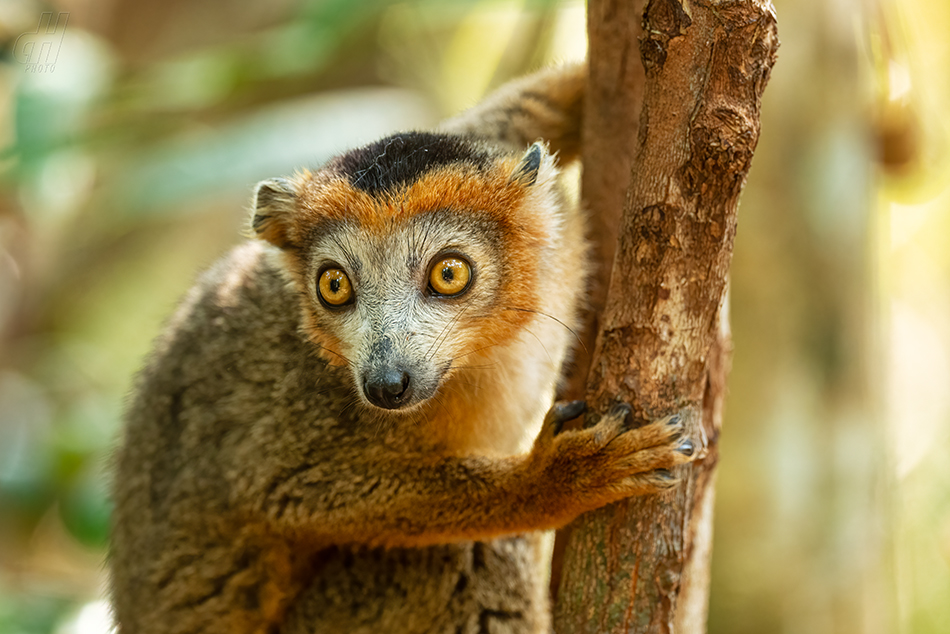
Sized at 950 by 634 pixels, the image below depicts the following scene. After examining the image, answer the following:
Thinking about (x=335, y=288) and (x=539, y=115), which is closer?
(x=335, y=288)

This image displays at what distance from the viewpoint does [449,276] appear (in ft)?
11.9

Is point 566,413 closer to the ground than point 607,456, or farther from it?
farther from it

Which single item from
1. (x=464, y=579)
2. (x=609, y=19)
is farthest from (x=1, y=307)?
(x=609, y=19)

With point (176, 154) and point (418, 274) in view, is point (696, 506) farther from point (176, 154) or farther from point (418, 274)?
point (176, 154)

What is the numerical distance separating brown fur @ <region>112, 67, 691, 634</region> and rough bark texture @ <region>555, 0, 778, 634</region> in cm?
14

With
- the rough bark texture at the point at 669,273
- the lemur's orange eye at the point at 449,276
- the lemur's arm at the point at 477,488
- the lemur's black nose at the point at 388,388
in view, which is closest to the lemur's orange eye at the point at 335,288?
the lemur's orange eye at the point at 449,276

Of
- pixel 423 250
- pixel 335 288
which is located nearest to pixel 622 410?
pixel 423 250

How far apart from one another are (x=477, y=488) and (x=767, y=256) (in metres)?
3.35

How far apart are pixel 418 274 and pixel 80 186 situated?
6246 mm

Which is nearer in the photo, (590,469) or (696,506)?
(590,469)

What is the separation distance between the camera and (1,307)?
8.78m

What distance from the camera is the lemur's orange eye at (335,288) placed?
3719 millimetres

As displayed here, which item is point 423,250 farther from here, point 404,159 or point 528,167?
point 528,167

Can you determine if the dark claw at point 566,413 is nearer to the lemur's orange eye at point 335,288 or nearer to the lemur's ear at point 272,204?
the lemur's orange eye at point 335,288
